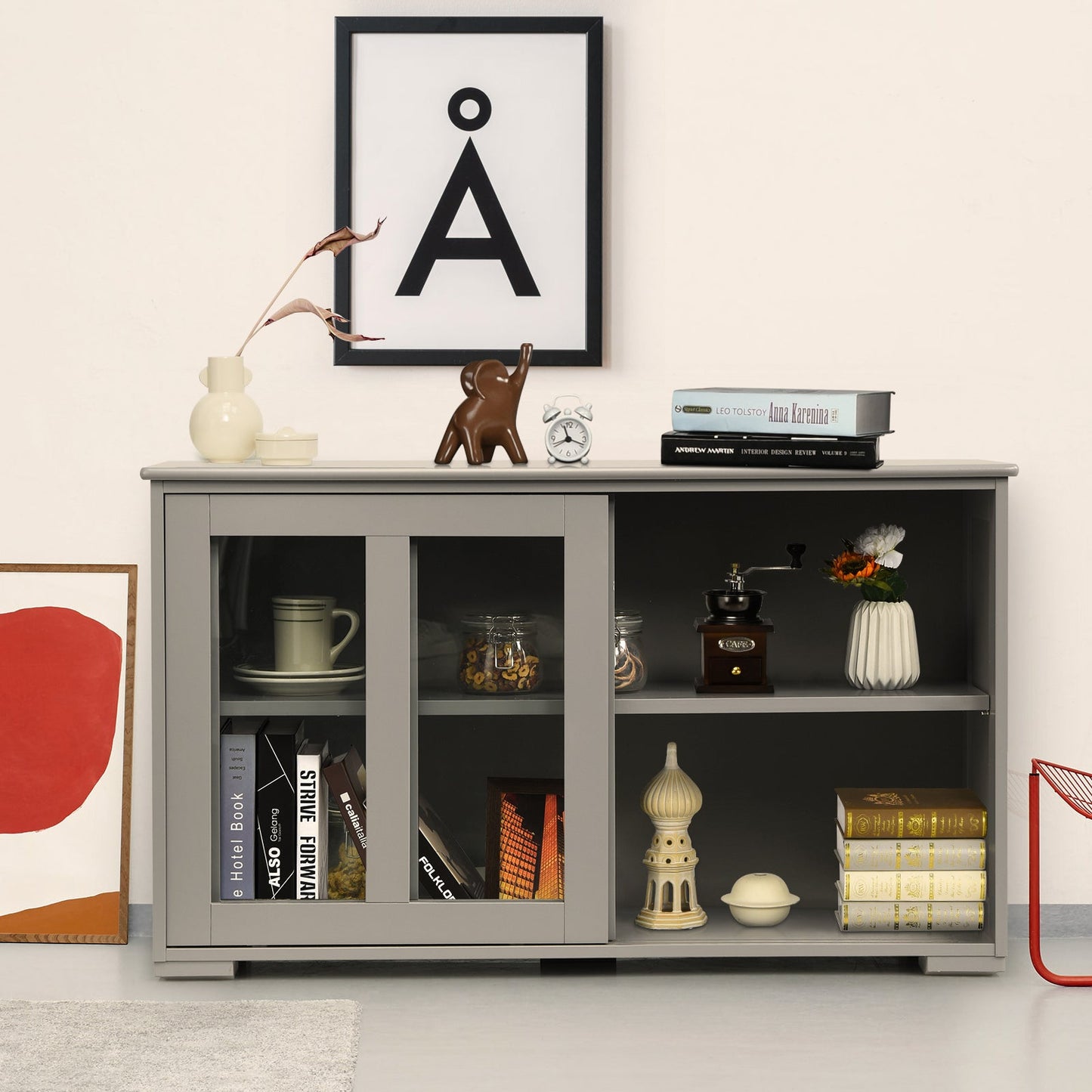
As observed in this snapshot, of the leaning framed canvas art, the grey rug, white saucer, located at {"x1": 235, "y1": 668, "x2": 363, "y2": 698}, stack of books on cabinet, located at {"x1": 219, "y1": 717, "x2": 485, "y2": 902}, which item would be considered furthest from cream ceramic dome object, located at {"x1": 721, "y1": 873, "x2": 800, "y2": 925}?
the leaning framed canvas art

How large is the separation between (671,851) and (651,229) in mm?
1257

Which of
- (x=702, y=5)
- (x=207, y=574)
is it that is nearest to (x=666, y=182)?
(x=702, y=5)

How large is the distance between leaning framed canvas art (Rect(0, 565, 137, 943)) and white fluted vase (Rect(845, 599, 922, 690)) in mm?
1478

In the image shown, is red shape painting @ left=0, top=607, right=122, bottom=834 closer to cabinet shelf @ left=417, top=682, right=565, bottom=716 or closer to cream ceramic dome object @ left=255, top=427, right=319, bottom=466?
cream ceramic dome object @ left=255, top=427, right=319, bottom=466

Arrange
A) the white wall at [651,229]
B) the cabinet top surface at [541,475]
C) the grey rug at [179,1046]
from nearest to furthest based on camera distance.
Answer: the grey rug at [179,1046] → the cabinet top surface at [541,475] → the white wall at [651,229]

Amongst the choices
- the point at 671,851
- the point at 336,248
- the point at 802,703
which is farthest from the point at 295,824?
the point at 336,248

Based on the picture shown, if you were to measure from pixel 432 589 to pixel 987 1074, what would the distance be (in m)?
1.23

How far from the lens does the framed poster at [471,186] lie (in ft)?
9.05

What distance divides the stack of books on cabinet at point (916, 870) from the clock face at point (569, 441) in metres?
0.87

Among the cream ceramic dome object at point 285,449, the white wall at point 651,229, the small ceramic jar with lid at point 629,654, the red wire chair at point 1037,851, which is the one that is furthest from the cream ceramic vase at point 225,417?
the red wire chair at point 1037,851

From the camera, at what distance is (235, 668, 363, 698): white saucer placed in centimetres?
252

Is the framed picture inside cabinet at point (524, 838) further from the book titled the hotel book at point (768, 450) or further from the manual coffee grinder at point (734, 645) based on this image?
the book titled the hotel book at point (768, 450)

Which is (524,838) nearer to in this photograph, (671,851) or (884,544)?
(671,851)

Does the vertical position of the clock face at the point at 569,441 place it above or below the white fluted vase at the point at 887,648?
A: above
